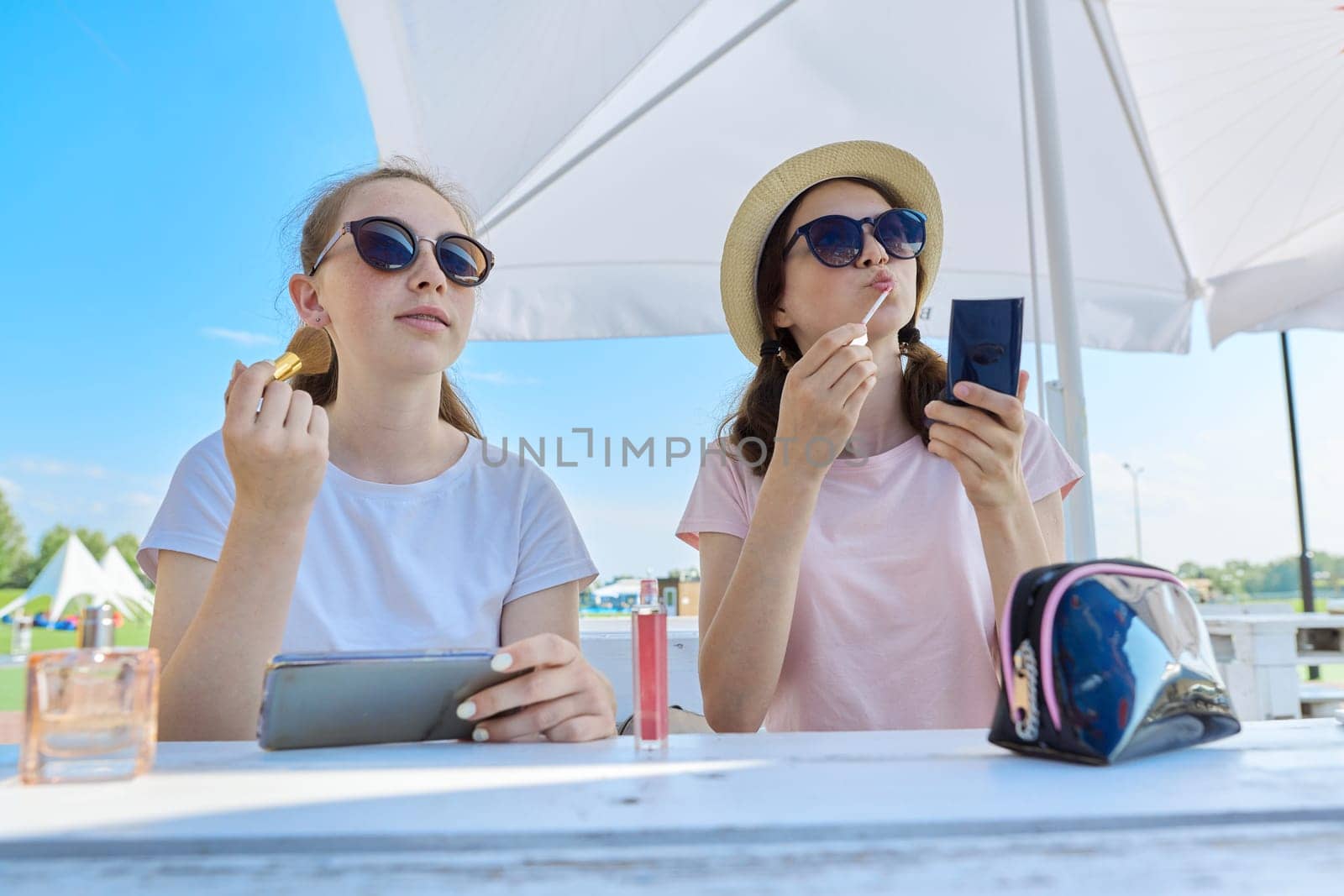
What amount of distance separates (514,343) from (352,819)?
3.44 m

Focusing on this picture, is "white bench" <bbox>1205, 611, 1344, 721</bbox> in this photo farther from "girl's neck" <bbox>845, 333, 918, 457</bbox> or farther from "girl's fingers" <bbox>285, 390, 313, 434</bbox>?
"girl's fingers" <bbox>285, 390, 313, 434</bbox>

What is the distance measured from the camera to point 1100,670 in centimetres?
89

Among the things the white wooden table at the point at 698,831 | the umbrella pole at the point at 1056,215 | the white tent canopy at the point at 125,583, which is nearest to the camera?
the white wooden table at the point at 698,831

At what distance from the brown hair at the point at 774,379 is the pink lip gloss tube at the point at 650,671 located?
3.85 feet

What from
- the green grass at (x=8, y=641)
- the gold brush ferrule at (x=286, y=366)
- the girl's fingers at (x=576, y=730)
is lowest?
the green grass at (x=8, y=641)

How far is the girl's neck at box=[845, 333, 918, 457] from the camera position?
87.9 inches

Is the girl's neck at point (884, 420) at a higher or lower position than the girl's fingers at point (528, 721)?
higher

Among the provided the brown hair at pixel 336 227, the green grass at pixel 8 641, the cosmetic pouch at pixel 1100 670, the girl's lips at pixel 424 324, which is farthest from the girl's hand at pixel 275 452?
the green grass at pixel 8 641

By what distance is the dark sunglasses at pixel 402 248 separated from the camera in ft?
6.15

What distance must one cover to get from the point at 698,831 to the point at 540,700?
558mm

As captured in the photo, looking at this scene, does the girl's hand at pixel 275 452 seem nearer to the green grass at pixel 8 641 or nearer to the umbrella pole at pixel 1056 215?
the umbrella pole at pixel 1056 215

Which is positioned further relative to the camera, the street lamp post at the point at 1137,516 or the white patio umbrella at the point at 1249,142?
the street lamp post at the point at 1137,516

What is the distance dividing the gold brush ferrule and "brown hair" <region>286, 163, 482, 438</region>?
608 mm

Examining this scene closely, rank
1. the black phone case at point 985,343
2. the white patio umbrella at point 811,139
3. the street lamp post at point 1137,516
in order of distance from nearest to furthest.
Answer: the black phone case at point 985,343 → the white patio umbrella at point 811,139 → the street lamp post at point 1137,516
